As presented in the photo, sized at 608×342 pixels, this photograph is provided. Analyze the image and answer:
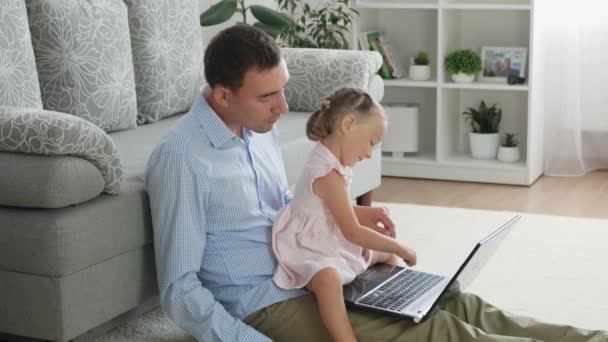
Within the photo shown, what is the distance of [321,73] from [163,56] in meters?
0.53

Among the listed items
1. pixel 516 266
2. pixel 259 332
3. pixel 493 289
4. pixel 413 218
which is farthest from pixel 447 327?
pixel 413 218

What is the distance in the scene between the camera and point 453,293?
2.02m

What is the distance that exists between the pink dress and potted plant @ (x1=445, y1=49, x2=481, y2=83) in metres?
2.22

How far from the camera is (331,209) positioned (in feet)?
6.64

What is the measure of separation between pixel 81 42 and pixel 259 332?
121cm

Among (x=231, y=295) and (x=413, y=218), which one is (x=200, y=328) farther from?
(x=413, y=218)

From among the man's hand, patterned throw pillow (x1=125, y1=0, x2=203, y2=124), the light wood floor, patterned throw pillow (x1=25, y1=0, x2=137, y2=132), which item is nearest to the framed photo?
the light wood floor

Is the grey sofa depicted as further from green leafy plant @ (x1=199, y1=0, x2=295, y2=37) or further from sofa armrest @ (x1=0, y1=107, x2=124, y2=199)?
green leafy plant @ (x1=199, y1=0, x2=295, y2=37)

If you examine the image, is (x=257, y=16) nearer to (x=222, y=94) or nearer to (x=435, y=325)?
(x=222, y=94)

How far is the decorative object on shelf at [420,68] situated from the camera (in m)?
4.32

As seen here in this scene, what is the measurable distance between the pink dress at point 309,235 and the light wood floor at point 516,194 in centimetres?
179

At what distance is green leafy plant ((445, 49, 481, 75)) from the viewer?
4172 millimetres

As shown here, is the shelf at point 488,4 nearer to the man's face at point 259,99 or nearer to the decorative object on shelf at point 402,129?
the decorative object on shelf at point 402,129

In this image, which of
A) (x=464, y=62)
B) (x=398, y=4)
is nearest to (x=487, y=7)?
(x=464, y=62)
